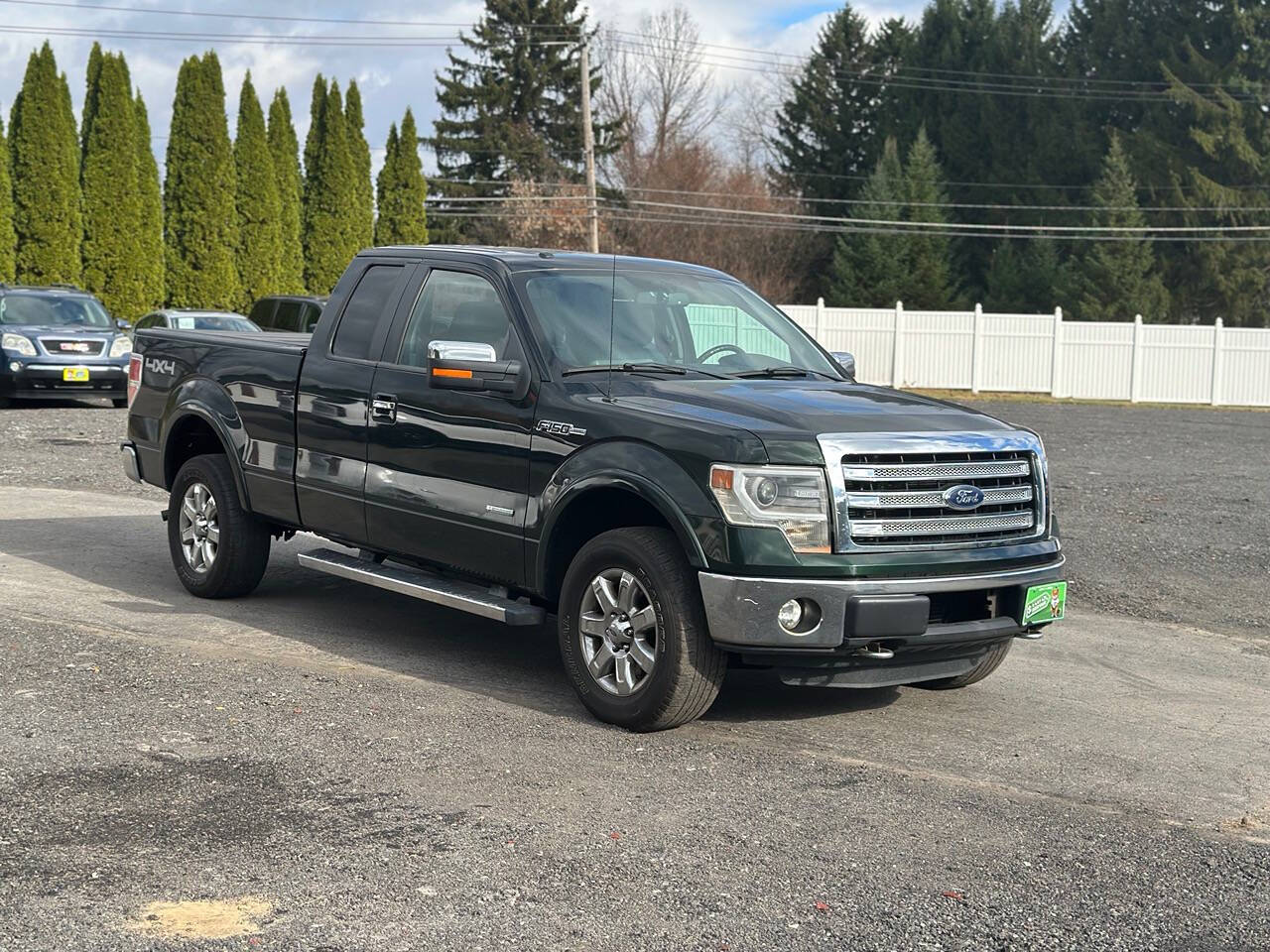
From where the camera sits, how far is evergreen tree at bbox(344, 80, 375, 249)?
142 feet

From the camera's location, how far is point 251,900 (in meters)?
4.34

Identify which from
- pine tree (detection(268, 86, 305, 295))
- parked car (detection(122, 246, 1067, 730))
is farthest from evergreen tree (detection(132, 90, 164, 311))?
parked car (detection(122, 246, 1067, 730))

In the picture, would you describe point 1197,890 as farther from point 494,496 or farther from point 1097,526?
point 1097,526

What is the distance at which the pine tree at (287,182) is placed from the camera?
41562mm

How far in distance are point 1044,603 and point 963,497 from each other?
25.9 inches

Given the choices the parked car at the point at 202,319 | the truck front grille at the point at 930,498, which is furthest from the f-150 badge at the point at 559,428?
the parked car at the point at 202,319

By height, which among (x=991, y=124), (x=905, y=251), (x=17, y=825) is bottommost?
(x=17, y=825)

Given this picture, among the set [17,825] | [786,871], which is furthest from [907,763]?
[17,825]

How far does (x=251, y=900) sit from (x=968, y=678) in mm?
3941

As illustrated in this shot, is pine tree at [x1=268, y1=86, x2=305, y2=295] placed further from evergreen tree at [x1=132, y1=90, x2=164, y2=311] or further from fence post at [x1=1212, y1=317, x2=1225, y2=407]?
fence post at [x1=1212, y1=317, x2=1225, y2=407]

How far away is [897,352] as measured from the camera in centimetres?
3956

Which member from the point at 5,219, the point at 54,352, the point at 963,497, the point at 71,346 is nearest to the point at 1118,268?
the point at 5,219

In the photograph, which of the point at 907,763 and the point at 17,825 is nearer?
the point at 17,825

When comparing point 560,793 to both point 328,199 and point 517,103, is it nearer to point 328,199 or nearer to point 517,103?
point 328,199
